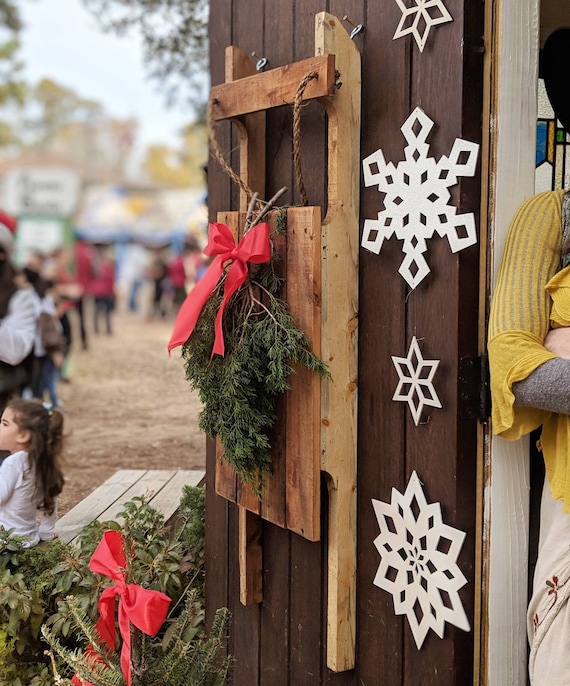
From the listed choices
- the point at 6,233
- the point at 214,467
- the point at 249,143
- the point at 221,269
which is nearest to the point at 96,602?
the point at 214,467

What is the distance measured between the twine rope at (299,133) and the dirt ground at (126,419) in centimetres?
97

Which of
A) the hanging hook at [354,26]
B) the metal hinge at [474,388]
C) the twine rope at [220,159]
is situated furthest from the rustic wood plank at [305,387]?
the hanging hook at [354,26]

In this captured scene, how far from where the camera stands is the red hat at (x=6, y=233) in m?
5.26

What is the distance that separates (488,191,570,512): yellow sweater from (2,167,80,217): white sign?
31.4 meters

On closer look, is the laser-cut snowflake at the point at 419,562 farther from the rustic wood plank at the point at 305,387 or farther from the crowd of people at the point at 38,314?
the crowd of people at the point at 38,314

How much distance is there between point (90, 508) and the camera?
12.6ft

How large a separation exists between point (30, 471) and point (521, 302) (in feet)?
8.60

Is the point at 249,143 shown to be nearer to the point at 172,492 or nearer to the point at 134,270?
the point at 172,492

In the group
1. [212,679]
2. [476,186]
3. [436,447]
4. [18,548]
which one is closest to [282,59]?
[476,186]

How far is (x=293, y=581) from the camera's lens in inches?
92.5

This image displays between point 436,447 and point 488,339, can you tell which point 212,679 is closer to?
point 436,447

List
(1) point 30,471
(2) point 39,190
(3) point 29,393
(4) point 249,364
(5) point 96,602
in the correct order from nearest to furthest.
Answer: (4) point 249,364 < (5) point 96,602 < (1) point 30,471 < (3) point 29,393 < (2) point 39,190

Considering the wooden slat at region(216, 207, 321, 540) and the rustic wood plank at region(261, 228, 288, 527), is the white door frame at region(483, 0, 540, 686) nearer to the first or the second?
the wooden slat at region(216, 207, 321, 540)

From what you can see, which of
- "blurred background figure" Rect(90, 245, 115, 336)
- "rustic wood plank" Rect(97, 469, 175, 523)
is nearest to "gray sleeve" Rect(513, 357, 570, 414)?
"rustic wood plank" Rect(97, 469, 175, 523)
